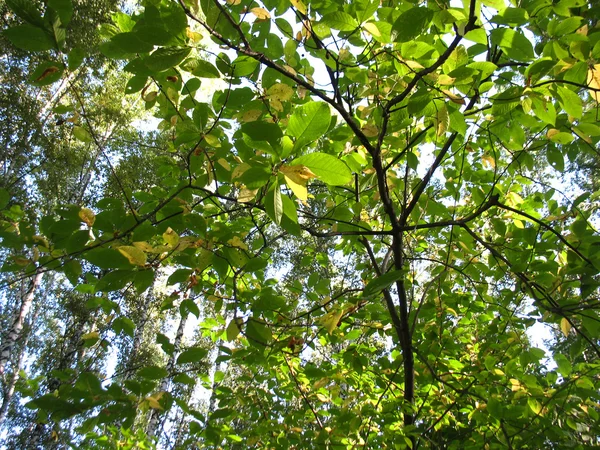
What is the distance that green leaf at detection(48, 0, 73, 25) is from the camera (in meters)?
0.71

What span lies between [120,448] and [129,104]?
342 inches

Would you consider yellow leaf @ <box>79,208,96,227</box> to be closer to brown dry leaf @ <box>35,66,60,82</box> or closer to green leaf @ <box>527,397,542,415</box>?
brown dry leaf @ <box>35,66,60,82</box>

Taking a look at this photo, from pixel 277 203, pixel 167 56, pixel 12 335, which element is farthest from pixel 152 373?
pixel 12 335

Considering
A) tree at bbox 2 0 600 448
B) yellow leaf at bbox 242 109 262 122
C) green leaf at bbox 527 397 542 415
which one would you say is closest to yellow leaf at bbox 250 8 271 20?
tree at bbox 2 0 600 448

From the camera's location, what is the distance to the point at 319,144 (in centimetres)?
181

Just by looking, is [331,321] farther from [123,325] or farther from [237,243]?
[123,325]

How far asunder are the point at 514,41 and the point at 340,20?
49cm

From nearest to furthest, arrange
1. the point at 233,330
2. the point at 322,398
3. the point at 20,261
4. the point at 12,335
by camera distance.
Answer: the point at 233,330 < the point at 20,261 < the point at 322,398 < the point at 12,335

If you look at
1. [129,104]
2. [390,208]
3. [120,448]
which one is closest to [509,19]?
[390,208]

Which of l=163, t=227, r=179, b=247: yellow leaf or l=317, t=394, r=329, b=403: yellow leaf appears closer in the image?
l=163, t=227, r=179, b=247: yellow leaf

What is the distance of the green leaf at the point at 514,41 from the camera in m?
1.00

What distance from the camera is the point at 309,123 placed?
0.66 meters

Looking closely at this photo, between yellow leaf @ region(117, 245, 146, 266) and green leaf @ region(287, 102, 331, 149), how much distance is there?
0.45 m

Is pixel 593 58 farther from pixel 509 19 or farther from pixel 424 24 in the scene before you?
pixel 424 24
